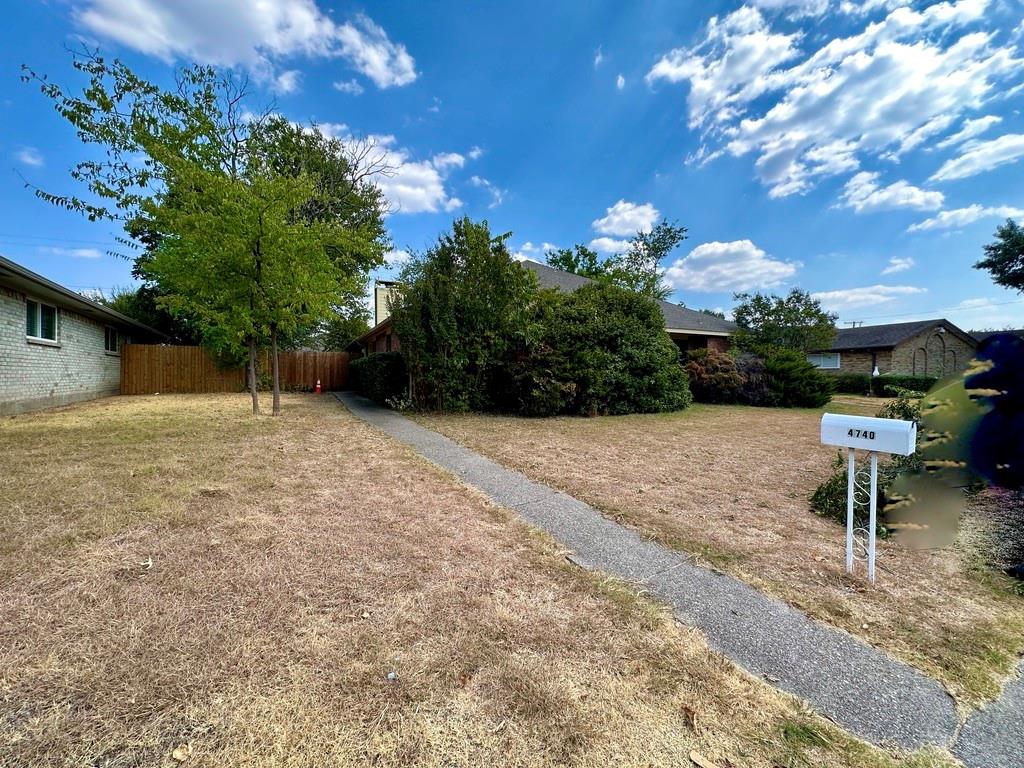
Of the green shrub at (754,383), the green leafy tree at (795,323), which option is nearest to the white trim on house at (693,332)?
the green shrub at (754,383)

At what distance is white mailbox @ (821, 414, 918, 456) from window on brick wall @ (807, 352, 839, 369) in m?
29.4

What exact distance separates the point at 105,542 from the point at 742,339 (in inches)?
772

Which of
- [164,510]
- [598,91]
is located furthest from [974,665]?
[598,91]

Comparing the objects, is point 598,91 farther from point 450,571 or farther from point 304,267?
point 450,571

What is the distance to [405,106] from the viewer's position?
490 inches

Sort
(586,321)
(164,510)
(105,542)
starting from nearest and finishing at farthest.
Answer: (105,542) < (164,510) < (586,321)

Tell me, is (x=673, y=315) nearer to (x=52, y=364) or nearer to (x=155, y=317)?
(x=52, y=364)

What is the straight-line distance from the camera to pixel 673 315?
1792 centimetres

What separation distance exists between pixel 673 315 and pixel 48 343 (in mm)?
20442

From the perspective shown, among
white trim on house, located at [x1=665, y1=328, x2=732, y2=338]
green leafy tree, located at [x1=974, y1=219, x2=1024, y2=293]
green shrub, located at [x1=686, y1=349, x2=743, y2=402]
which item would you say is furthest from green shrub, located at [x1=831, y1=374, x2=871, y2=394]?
green shrub, located at [x1=686, y1=349, x2=743, y2=402]

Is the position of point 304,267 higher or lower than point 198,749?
higher

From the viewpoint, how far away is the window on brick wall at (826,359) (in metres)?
26.5

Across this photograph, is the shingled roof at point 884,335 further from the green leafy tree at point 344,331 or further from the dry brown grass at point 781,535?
the green leafy tree at point 344,331

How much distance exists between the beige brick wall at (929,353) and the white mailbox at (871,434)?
3001 cm
